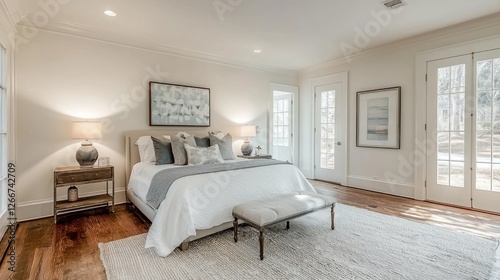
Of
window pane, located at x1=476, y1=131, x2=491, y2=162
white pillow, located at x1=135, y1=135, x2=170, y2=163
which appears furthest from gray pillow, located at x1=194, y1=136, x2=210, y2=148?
window pane, located at x1=476, y1=131, x2=491, y2=162

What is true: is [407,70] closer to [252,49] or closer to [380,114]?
[380,114]

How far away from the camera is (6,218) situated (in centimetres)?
292

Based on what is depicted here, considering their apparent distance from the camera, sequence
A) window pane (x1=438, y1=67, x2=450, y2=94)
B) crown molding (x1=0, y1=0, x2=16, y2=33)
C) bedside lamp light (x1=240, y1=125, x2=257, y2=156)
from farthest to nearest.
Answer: bedside lamp light (x1=240, y1=125, x2=257, y2=156)
window pane (x1=438, y1=67, x2=450, y2=94)
crown molding (x1=0, y1=0, x2=16, y2=33)

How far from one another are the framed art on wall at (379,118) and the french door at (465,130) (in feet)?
1.67

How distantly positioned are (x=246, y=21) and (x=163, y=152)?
2.08 m

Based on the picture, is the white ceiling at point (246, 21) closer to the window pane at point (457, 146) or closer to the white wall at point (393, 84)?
the white wall at point (393, 84)

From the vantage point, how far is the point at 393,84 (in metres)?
4.54

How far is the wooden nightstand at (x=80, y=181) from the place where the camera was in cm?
324

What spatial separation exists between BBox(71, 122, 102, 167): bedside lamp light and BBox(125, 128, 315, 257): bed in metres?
0.67

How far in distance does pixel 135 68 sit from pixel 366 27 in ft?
11.5

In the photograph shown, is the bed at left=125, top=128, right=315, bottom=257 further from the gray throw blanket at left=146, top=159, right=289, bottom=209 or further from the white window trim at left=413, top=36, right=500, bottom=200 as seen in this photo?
the white window trim at left=413, top=36, right=500, bottom=200

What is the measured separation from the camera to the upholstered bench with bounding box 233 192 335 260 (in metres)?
2.32

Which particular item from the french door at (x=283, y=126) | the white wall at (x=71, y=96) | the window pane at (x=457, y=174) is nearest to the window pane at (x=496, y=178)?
the window pane at (x=457, y=174)

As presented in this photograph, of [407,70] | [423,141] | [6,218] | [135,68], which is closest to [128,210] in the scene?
[6,218]
